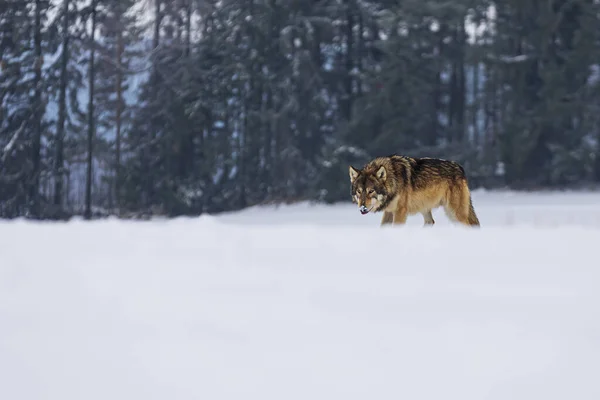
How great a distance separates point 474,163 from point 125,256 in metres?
22.0

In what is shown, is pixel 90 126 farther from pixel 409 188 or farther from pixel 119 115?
pixel 409 188

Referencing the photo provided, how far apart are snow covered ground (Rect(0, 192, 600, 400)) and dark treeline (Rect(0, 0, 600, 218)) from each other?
63.0 feet

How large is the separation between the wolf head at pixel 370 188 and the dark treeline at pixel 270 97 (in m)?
17.8

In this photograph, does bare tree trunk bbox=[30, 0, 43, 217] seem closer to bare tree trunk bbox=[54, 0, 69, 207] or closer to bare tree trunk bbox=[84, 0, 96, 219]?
bare tree trunk bbox=[54, 0, 69, 207]

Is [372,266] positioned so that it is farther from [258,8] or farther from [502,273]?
[258,8]

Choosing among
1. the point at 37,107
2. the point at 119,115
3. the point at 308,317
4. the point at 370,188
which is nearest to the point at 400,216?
the point at 370,188

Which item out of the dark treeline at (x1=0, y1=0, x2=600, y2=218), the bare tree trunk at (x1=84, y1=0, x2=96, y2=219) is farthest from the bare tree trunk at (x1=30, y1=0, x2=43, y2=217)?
the bare tree trunk at (x1=84, y1=0, x2=96, y2=219)

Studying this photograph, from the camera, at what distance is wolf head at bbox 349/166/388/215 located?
7184mm

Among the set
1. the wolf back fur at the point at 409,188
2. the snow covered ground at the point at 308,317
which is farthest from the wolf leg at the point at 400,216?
the snow covered ground at the point at 308,317

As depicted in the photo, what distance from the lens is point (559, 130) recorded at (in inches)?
1035

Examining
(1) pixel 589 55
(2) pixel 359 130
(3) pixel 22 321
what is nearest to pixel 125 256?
(3) pixel 22 321

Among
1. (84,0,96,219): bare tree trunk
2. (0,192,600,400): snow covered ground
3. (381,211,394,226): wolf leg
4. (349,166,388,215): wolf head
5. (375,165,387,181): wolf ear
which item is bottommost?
(0,192,600,400): snow covered ground

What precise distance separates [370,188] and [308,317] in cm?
329

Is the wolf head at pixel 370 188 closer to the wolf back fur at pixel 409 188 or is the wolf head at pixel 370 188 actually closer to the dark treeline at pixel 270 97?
the wolf back fur at pixel 409 188
